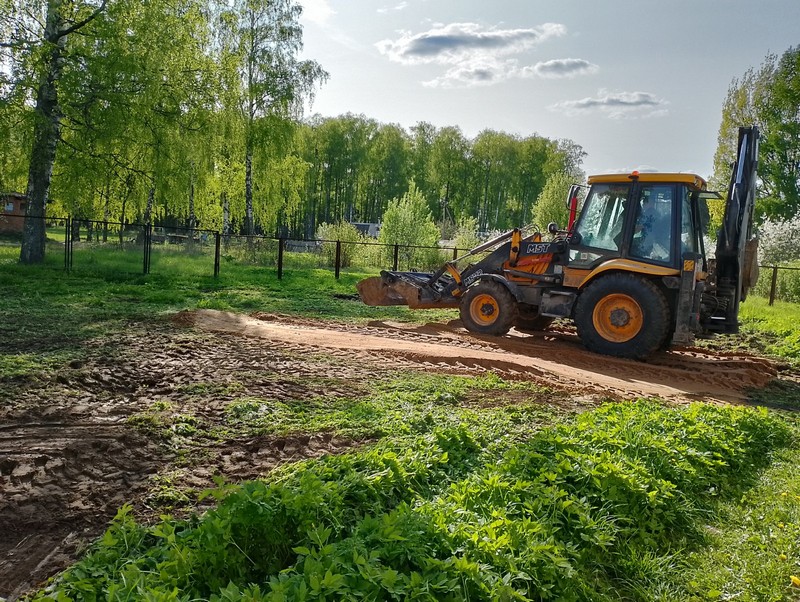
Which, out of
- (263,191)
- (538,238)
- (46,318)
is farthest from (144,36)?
(263,191)

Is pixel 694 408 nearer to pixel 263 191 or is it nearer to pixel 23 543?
pixel 23 543

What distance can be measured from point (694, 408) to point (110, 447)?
16.8ft

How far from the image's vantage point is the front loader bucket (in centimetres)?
1202

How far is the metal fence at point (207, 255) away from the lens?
1658 cm

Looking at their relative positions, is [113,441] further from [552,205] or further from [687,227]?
[552,205]

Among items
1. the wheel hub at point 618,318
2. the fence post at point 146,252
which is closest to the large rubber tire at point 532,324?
the wheel hub at point 618,318

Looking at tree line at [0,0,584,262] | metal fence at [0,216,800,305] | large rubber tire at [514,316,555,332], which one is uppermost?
tree line at [0,0,584,262]

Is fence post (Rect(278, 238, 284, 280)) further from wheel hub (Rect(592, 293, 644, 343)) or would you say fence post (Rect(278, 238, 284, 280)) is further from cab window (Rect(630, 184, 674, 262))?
cab window (Rect(630, 184, 674, 262))

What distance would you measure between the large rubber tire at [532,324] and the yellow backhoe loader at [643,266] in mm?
793

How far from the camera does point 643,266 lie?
909 cm

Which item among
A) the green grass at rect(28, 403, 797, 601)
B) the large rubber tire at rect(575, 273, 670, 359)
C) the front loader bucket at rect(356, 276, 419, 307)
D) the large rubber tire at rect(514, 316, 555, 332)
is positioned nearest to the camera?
the green grass at rect(28, 403, 797, 601)

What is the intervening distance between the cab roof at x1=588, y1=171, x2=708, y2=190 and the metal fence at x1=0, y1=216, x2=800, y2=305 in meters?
8.38

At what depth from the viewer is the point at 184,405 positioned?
5574 millimetres

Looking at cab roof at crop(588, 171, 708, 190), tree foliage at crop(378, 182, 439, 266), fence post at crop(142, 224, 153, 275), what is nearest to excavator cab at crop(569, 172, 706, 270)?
cab roof at crop(588, 171, 708, 190)
